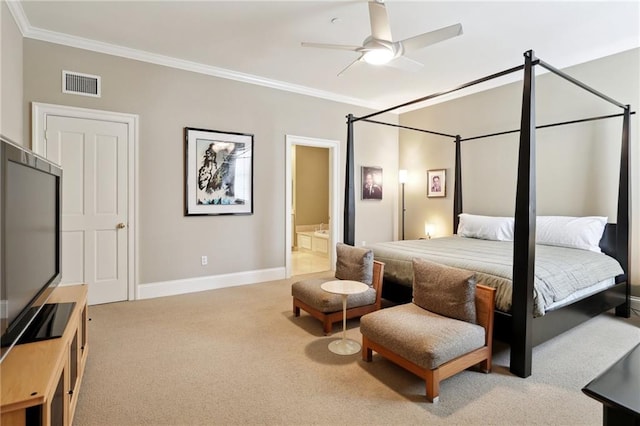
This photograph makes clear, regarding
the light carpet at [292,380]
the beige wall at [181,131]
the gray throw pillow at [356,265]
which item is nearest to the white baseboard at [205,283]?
the beige wall at [181,131]

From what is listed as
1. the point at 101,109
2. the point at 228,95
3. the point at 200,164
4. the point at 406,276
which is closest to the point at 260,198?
the point at 200,164

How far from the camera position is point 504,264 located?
2.64m

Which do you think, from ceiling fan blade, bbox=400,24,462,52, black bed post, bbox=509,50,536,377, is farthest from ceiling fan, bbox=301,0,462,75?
black bed post, bbox=509,50,536,377

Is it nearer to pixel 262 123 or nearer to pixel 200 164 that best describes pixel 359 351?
pixel 200 164

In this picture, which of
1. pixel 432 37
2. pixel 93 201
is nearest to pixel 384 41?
pixel 432 37

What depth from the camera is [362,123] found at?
5.72 metres

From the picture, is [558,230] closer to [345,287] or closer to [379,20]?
[345,287]

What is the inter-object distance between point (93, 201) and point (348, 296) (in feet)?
10.1

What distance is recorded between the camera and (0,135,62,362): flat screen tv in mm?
1267

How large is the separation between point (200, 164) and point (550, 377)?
420 cm

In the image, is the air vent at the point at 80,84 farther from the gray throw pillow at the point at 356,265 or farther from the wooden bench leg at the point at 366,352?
the wooden bench leg at the point at 366,352

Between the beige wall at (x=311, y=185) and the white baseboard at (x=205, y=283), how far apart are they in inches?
132

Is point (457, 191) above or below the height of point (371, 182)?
below

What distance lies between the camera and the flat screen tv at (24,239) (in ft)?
4.16
